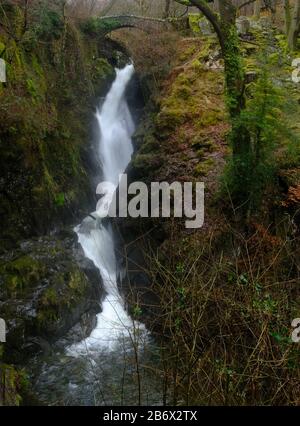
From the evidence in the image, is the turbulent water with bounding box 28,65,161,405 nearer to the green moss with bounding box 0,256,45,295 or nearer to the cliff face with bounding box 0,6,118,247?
the cliff face with bounding box 0,6,118,247

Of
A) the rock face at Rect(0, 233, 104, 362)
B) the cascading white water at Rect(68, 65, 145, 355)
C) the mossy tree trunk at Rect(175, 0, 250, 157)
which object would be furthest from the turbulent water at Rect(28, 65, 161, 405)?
the mossy tree trunk at Rect(175, 0, 250, 157)

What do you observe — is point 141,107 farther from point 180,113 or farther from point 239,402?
point 239,402

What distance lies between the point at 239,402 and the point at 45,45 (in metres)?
12.3

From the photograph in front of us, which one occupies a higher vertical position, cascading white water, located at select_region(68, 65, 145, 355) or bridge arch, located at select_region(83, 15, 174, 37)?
bridge arch, located at select_region(83, 15, 174, 37)

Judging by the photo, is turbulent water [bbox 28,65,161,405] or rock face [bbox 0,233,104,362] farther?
rock face [bbox 0,233,104,362]

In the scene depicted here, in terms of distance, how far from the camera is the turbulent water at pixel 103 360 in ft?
22.7

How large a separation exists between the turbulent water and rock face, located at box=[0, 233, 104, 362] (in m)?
0.43

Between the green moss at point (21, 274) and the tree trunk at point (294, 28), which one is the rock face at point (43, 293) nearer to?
the green moss at point (21, 274)

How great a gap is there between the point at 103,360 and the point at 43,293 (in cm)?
191

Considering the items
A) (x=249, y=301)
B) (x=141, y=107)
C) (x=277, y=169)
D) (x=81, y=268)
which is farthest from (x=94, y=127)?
(x=249, y=301)

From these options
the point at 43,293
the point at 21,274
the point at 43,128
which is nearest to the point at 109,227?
the point at 43,128

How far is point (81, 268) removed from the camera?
10.9 metres

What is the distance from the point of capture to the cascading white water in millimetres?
9770

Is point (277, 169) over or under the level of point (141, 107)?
under
